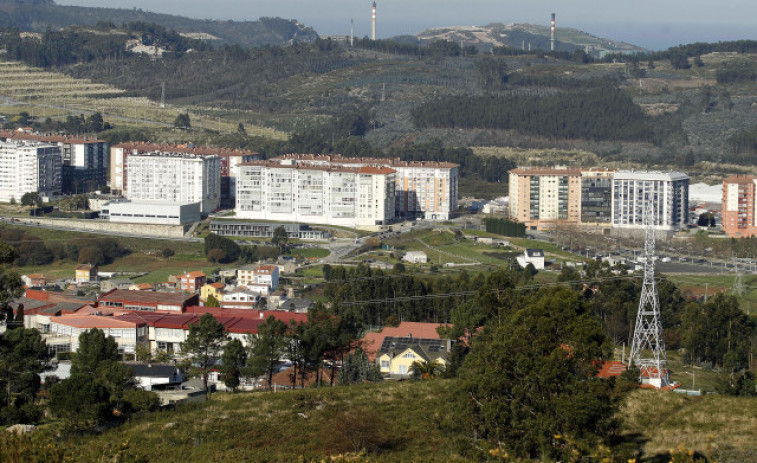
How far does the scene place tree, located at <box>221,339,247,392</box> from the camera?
1587 centimetres

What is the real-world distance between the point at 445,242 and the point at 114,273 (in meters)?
9.88

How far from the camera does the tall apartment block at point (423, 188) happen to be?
1571 inches

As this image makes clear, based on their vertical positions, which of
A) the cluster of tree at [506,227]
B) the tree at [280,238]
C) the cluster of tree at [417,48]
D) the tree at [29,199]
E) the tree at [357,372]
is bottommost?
the tree at [357,372]

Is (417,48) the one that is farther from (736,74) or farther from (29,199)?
(29,199)

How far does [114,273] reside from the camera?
31.6 m

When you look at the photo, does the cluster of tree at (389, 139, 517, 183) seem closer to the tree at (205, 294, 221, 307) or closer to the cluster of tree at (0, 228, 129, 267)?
the cluster of tree at (0, 228, 129, 267)

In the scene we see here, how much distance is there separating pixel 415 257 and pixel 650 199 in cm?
950

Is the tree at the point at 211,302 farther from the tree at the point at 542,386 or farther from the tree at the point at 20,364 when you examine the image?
the tree at the point at 542,386

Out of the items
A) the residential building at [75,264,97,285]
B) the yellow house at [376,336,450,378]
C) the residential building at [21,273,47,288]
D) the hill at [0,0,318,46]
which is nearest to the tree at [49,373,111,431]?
the yellow house at [376,336,450,378]

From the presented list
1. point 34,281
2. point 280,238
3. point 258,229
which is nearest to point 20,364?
point 34,281

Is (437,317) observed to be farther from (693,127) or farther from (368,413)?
(693,127)

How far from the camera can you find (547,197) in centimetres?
3888

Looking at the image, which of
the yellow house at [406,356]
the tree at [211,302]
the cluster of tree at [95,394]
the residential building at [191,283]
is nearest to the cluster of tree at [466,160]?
the residential building at [191,283]

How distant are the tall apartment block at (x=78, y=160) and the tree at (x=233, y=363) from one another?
28.7m
